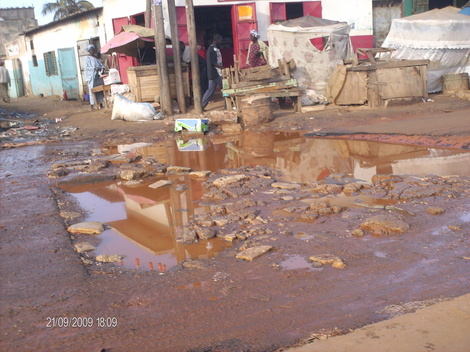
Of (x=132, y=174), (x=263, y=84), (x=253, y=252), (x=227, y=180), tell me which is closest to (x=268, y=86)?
(x=263, y=84)

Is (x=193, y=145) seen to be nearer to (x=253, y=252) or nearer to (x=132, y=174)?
(x=132, y=174)

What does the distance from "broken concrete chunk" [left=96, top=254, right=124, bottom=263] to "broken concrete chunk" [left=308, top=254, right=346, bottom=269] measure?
4.43 feet

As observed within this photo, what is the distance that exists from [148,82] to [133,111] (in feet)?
3.84

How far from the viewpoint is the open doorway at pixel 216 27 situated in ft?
54.4

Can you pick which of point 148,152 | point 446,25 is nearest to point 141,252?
point 148,152

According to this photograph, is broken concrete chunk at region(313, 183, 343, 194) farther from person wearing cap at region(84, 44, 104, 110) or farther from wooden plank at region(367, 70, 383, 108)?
person wearing cap at region(84, 44, 104, 110)

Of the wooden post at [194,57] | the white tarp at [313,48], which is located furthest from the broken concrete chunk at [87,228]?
the white tarp at [313,48]

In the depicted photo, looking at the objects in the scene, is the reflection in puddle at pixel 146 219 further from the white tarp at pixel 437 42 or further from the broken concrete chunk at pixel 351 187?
the white tarp at pixel 437 42

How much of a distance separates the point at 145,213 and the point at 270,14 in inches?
430

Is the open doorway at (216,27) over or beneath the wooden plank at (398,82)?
over

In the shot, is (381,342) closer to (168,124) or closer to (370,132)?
(370,132)

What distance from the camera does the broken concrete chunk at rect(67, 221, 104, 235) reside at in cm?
436
